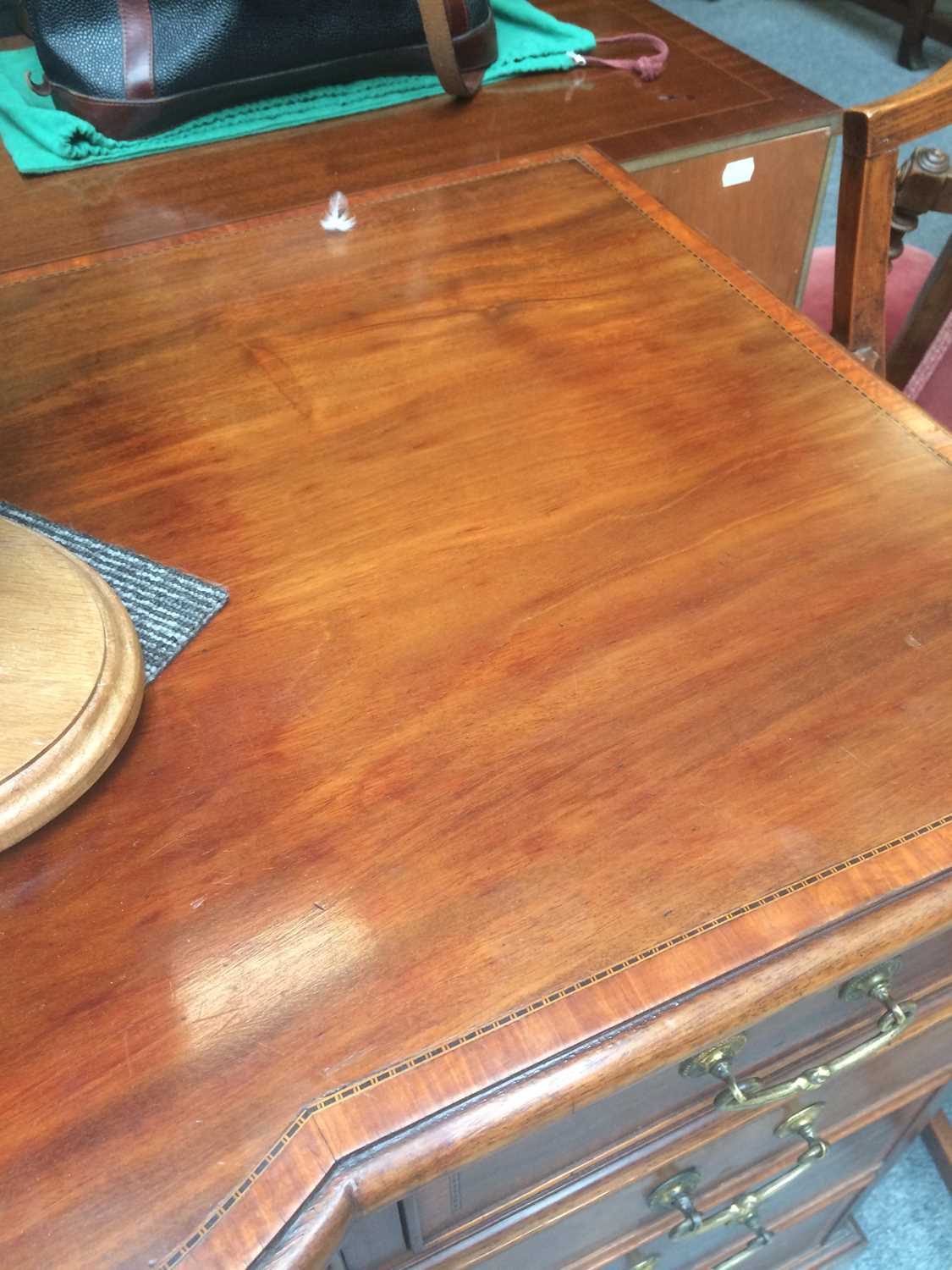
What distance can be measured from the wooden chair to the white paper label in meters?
0.23

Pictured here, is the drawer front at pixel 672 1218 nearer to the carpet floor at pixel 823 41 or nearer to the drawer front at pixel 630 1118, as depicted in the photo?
the drawer front at pixel 630 1118

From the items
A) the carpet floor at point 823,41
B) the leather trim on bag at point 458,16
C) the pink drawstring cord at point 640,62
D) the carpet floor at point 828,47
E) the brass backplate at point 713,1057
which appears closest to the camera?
the brass backplate at point 713,1057

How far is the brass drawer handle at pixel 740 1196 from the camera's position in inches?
26.9

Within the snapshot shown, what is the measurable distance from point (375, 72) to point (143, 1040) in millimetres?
990

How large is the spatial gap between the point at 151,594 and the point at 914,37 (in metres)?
2.98

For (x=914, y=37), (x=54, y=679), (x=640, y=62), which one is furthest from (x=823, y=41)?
(x=54, y=679)

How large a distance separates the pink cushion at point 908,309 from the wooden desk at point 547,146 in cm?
4

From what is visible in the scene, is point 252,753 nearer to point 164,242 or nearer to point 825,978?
point 825,978

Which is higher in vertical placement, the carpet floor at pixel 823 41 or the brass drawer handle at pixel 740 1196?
the carpet floor at pixel 823 41

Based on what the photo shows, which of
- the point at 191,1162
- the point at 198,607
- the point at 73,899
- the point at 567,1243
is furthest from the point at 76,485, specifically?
the point at 567,1243

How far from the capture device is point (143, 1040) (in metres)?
0.41

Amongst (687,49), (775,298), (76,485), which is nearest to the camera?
(76,485)

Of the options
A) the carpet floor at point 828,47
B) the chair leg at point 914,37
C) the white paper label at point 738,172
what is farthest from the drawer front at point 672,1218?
the chair leg at point 914,37

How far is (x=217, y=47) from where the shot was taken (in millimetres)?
985
